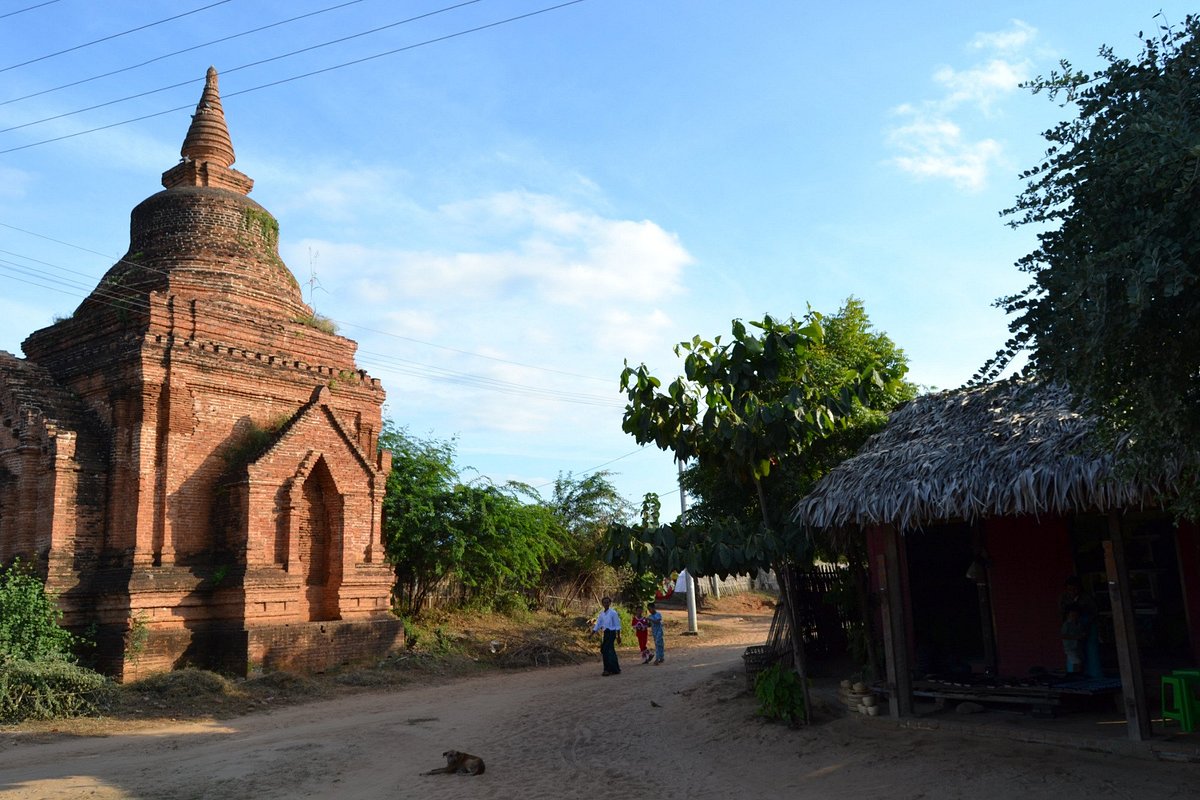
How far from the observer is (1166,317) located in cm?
519

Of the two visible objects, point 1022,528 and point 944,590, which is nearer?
point 1022,528

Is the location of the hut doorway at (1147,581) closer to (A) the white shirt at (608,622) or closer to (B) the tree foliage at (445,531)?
(A) the white shirt at (608,622)

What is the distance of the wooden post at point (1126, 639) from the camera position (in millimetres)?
7586

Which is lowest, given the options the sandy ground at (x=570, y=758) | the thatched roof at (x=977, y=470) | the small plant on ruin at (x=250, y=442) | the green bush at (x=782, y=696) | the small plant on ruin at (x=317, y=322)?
the sandy ground at (x=570, y=758)

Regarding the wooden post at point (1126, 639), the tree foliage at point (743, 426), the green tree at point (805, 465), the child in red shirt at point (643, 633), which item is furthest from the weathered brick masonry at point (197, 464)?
the wooden post at point (1126, 639)

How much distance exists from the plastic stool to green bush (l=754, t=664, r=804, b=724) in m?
3.55

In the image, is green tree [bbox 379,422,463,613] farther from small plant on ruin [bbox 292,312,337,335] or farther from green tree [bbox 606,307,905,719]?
green tree [bbox 606,307,905,719]

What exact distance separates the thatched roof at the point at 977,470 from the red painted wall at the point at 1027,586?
1.55 m

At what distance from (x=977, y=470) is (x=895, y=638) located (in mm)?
2237

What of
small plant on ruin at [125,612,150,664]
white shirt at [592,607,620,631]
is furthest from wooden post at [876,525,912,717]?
small plant on ruin at [125,612,150,664]

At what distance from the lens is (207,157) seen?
20.4 meters

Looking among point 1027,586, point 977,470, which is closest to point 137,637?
point 977,470

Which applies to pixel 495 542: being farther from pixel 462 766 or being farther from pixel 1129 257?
pixel 1129 257

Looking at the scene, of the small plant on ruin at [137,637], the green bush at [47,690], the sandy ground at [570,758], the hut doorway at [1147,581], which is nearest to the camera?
the sandy ground at [570,758]
